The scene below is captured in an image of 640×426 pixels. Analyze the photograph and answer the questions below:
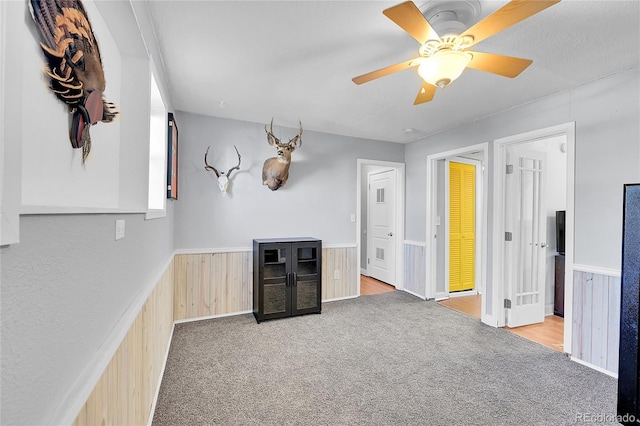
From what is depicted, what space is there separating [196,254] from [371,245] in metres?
3.34

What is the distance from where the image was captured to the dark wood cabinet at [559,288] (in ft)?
11.8

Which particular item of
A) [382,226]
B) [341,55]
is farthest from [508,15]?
[382,226]

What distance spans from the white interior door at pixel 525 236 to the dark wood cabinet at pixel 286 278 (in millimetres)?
2250

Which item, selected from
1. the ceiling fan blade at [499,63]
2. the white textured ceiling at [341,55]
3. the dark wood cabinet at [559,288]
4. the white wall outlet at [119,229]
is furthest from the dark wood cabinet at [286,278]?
the dark wood cabinet at [559,288]

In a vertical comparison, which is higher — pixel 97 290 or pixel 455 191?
pixel 455 191

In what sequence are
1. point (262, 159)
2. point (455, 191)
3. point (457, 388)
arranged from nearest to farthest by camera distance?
1. point (457, 388)
2. point (262, 159)
3. point (455, 191)

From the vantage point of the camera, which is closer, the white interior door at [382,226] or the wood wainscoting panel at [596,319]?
the wood wainscoting panel at [596,319]

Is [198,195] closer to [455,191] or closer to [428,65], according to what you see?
[428,65]

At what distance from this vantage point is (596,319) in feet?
7.91

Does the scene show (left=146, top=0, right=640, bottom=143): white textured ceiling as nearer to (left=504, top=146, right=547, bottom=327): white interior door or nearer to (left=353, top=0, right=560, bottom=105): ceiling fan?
(left=353, top=0, right=560, bottom=105): ceiling fan

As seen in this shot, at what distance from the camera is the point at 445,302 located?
4.16m

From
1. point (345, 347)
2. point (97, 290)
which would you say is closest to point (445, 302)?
point (345, 347)

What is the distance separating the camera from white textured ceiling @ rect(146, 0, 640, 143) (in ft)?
5.40

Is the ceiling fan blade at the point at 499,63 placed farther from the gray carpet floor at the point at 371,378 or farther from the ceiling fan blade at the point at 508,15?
the gray carpet floor at the point at 371,378
